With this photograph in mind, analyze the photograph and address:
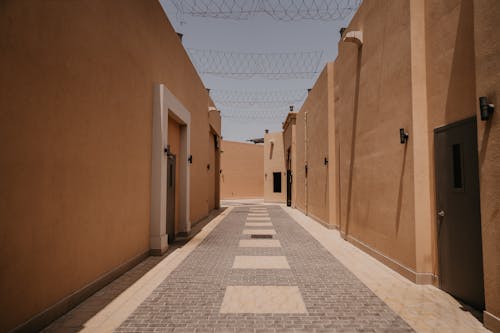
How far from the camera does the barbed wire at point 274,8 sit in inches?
238

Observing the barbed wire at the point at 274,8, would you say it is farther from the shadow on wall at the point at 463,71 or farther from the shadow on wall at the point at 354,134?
the shadow on wall at the point at 463,71

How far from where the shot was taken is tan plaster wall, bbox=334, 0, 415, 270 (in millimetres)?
4691

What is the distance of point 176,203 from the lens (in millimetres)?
8531

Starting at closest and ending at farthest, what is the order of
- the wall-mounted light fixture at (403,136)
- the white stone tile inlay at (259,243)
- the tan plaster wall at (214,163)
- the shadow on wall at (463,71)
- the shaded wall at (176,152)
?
the shadow on wall at (463,71) < the wall-mounted light fixture at (403,136) < the white stone tile inlay at (259,243) < the shaded wall at (176,152) < the tan plaster wall at (214,163)

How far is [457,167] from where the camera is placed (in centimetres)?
386

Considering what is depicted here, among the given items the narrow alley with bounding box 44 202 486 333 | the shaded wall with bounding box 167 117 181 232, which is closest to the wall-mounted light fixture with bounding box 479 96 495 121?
the narrow alley with bounding box 44 202 486 333

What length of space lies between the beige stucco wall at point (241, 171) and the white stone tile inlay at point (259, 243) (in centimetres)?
2012

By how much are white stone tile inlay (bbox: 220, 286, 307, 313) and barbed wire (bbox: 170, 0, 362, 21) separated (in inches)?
193

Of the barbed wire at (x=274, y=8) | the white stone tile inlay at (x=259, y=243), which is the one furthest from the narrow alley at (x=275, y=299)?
the barbed wire at (x=274, y=8)

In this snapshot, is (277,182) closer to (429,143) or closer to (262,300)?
(429,143)

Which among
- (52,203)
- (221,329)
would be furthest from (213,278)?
(52,203)

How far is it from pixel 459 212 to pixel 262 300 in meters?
2.52

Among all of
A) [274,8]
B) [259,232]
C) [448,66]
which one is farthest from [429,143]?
[259,232]

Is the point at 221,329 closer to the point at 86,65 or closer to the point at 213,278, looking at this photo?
the point at 213,278
